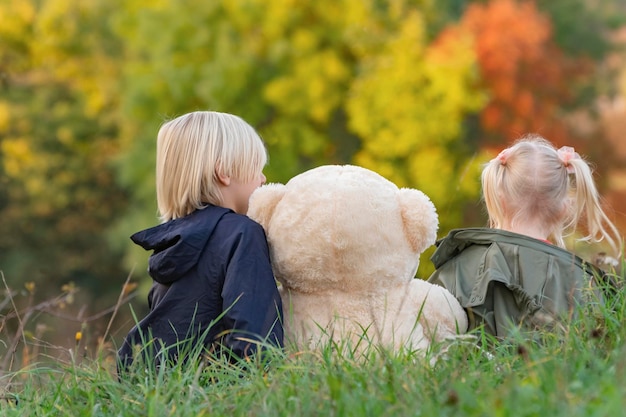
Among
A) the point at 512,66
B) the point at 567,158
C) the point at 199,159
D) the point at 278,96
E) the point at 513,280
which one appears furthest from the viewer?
the point at 512,66

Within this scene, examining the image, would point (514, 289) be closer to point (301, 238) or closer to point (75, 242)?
point (301, 238)

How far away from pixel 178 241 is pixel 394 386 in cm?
123

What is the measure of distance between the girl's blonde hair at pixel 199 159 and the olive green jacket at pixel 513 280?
92cm

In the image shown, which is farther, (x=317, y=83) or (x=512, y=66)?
(x=512, y=66)

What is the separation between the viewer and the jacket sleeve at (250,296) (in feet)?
10.1

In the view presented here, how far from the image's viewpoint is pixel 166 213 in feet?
11.6

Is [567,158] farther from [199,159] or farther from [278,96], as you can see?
[278,96]

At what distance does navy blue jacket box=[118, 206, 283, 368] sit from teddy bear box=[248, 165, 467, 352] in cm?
10

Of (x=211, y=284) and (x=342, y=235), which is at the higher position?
(x=342, y=235)

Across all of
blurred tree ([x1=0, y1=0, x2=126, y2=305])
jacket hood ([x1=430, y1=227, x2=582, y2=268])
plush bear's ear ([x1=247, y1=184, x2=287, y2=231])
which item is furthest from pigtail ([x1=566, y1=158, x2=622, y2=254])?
blurred tree ([x1=0, y1=0, x2=126, y2=305])

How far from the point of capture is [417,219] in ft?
10.5

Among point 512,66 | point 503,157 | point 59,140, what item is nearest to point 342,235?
point 503,157

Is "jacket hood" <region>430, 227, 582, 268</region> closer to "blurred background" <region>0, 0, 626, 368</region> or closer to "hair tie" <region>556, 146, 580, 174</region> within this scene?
"hair tie" <region>556, 146, 580, 174</region>

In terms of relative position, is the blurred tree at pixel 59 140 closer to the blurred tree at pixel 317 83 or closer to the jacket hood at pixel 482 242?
the blurred tree at pixel 317 83
